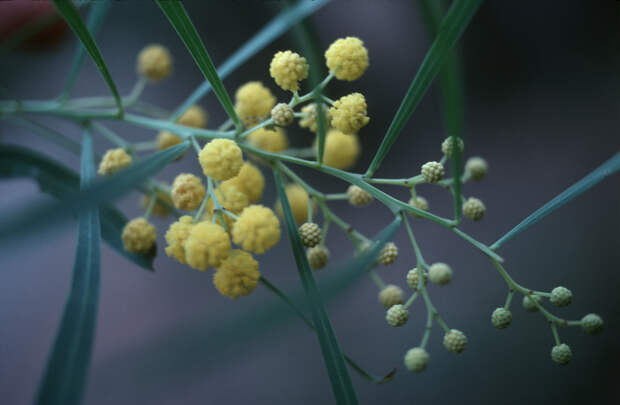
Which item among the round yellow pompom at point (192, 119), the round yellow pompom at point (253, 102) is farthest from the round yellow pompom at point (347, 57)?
the round yellow pompom at point (192, 119)

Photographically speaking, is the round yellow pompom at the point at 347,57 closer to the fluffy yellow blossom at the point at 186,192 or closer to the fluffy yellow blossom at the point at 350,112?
the fluffy yellow blossom at the point at 350,112

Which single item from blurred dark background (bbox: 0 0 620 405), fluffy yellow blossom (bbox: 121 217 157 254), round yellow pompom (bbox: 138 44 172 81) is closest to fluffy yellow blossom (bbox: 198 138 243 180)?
fluffy yellow blossom (bbox: 121 217 157 254)

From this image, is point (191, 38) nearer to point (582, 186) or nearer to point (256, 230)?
point (256, 230)

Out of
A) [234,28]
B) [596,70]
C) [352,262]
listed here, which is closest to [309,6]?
[352,262]

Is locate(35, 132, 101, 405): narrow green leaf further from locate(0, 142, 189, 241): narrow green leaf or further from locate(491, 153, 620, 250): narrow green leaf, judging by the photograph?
locate(491, 153, 620, 250): narrow green leaf

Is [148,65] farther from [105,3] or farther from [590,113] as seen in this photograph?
[590,113]
